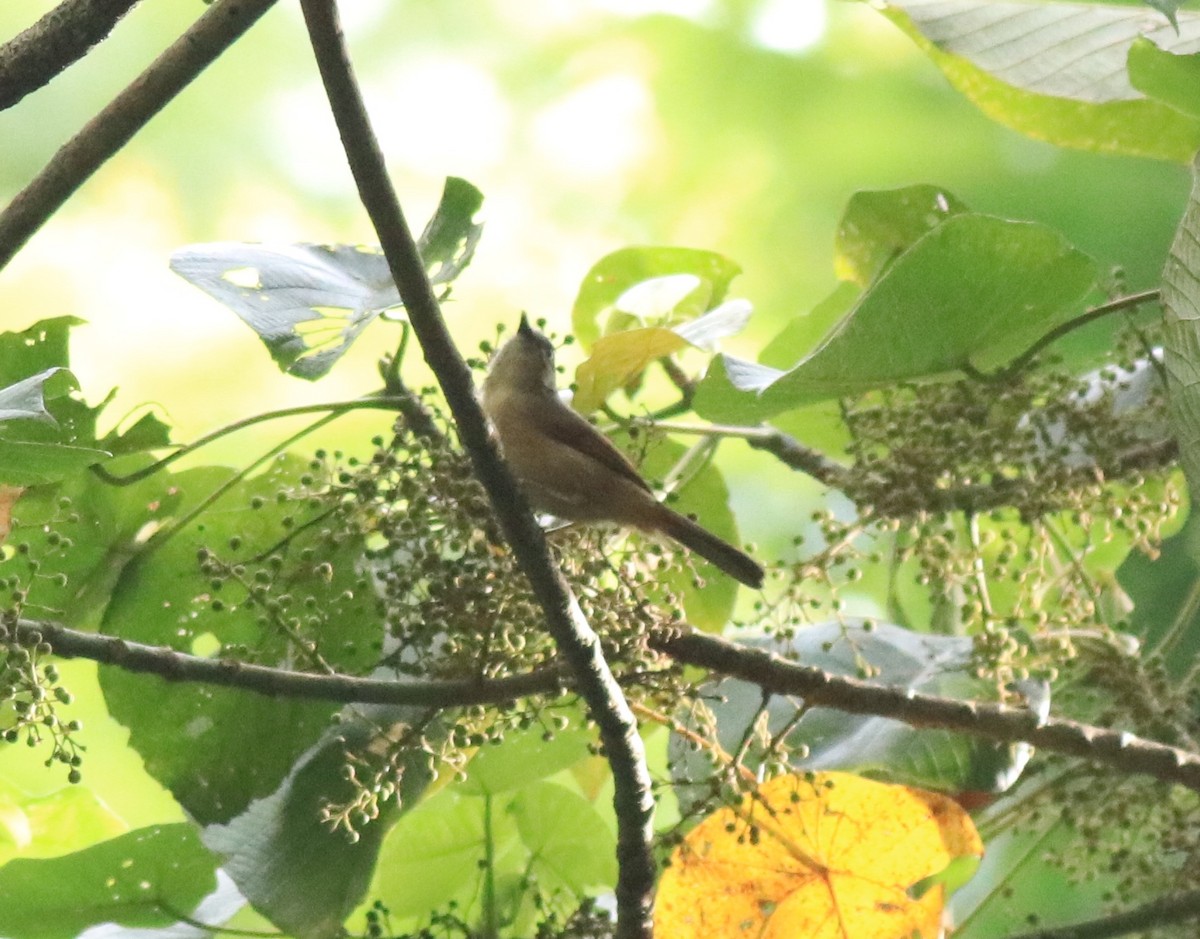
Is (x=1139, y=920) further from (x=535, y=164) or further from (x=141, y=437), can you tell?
(x=535, y=164)

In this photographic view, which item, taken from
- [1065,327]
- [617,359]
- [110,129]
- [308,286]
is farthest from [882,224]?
[110,129]

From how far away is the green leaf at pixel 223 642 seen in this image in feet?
4.76

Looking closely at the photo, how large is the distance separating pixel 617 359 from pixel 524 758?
0.51 metres

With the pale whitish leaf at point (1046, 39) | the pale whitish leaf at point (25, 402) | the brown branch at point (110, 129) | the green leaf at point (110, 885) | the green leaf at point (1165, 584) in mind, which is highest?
the brown branch at point (110, 129)

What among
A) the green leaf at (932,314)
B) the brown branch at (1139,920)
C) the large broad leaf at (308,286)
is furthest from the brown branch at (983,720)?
the large broad leaf at (308,286)

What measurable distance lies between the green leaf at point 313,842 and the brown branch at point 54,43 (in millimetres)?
706

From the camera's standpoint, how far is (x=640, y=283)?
6.06 ft

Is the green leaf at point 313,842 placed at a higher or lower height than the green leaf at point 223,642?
lower

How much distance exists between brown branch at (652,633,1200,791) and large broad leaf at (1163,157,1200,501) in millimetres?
277

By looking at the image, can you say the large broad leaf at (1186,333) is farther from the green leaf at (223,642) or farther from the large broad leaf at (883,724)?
the green leaf at (223,642)

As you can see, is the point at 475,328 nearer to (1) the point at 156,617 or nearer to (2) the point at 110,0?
(1) the point at 156,617

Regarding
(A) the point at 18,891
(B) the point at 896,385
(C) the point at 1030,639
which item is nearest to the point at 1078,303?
(B) the point at 896,385

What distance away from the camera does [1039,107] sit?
1788 mm

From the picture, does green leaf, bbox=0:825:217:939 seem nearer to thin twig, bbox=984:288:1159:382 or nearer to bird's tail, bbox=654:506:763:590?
bird's tail, bbox=654:506:763:590
